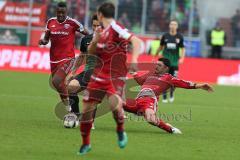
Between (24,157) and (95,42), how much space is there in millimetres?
1885

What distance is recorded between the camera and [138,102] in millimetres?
14156

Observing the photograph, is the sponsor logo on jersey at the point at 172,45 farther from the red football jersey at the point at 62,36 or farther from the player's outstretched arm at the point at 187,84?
the player's outstretched arm at the point at 187,84

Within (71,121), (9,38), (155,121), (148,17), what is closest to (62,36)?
(71,121)

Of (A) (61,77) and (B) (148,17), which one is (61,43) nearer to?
(A) (61,77)

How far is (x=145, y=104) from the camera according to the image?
46.1 feet

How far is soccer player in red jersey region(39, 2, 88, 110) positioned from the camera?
14.6 m

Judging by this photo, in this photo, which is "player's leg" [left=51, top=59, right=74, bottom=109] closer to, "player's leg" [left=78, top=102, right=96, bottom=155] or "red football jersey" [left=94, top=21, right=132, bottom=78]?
"red football jersey" [left=94, top=21, right=132, bottom=78]

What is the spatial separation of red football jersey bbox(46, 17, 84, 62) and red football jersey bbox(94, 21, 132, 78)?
396 centimetres

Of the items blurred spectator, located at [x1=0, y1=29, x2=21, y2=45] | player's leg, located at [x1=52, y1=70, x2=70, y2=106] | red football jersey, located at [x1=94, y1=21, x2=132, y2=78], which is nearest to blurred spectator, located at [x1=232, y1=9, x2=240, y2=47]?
blurred spectator, located at [x1=0, y1=29, x2=21, y2=45]

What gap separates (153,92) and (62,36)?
2.14 metres

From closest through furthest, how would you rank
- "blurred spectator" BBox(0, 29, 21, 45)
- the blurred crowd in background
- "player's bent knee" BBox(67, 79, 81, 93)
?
"player's bent knee" BBox(67, 79, 81, 93) → "blurred spectator" BBox(0, 29, 21, 45) → the blurred crowd in background

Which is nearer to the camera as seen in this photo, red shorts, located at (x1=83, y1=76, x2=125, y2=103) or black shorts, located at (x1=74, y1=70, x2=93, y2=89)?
red shorts, located at (x1=83, y1=76, x2=125, y2=103)

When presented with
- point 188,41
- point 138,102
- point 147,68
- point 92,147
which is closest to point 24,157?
point 92,147

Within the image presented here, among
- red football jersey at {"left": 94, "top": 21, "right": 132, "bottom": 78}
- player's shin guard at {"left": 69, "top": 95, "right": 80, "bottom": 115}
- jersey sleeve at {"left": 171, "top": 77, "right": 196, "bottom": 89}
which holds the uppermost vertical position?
red football jersey at {"left": 94, "top": 21, "right": 132, "bottom": 78}
